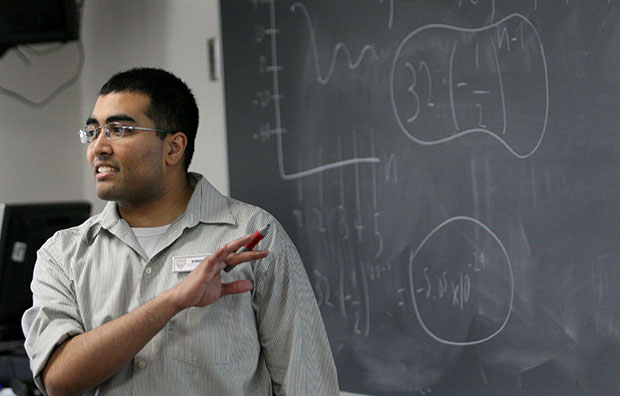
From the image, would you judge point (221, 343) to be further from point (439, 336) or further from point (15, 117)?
point (15, 117)

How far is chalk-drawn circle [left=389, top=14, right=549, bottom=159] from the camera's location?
2.20 meters

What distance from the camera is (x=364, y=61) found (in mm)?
2664

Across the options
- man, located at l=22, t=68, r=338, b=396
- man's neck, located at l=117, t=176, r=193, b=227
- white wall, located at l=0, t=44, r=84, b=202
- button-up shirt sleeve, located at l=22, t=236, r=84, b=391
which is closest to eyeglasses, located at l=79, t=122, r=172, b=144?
man, located at l=22, t=68, r=338, b=396

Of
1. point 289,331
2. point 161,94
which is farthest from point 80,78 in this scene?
point 289,331

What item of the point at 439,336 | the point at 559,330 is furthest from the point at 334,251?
the point at 559,330

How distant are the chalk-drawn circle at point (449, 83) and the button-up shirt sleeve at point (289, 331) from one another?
0.89 metres

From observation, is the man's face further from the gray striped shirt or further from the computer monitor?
the computer monitor

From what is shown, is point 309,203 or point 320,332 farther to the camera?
point 309,203

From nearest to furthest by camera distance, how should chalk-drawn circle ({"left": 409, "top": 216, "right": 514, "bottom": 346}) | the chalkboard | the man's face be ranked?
the man's face
the chalkboard
chalk-drawn circle ({"left": 409, "top": 216, "right": 514, "bottom": 346})

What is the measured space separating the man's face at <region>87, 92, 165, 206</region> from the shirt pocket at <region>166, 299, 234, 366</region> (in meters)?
0.29

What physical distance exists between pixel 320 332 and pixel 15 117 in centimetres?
287

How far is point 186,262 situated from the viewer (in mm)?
1646

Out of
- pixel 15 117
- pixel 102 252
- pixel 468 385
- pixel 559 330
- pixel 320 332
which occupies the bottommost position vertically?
pixel 468 385

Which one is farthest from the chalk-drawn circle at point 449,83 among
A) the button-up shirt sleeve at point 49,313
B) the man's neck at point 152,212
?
the button-up shirt sleeve at point 49,313
